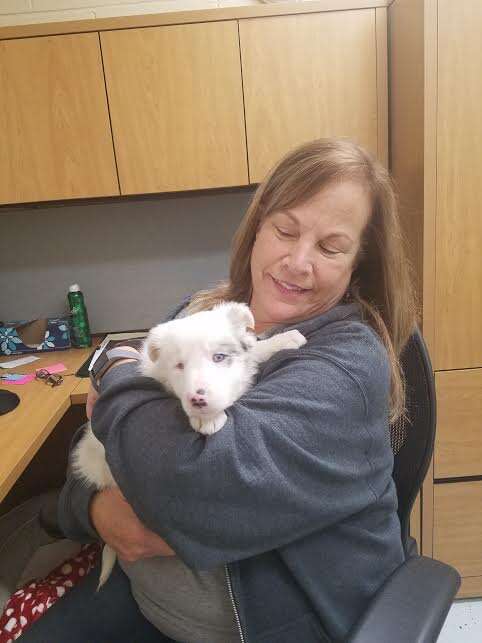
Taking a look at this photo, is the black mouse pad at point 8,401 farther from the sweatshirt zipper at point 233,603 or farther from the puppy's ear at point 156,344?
the sweatshirt zipper at point 233,603

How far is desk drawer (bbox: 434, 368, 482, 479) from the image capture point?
1719 mm

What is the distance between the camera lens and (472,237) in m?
1.60

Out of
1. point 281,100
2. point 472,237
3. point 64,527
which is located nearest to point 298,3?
point 281,100

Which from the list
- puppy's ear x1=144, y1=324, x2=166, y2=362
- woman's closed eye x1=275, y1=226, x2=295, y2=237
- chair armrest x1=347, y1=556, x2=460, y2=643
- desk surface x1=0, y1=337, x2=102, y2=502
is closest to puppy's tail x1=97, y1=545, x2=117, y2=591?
desk surface x1=0, y1=337, x2=102, y2=502

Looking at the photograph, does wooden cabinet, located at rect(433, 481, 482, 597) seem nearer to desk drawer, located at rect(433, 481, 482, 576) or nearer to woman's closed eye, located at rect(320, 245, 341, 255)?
desk drawer, located at rect(433, 481, 482, 576)

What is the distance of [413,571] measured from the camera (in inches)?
31.1

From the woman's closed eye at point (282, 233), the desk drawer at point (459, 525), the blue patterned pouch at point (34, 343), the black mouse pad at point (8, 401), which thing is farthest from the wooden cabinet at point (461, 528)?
the blue patterned pouch at point (34, 343)

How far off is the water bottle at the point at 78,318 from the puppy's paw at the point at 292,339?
158 centimetres

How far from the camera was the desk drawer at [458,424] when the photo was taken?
1.72 m

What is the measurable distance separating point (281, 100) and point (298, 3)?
33 centimetres

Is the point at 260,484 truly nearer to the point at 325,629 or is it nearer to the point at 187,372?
the point at 187,372

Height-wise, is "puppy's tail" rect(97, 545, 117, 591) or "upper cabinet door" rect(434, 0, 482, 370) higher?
"upper cabinet door" rect(434, 0, 482, 370)

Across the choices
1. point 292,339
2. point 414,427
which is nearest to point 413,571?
point 414,427

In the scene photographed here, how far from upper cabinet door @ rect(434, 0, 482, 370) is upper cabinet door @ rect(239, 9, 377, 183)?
35 cm
